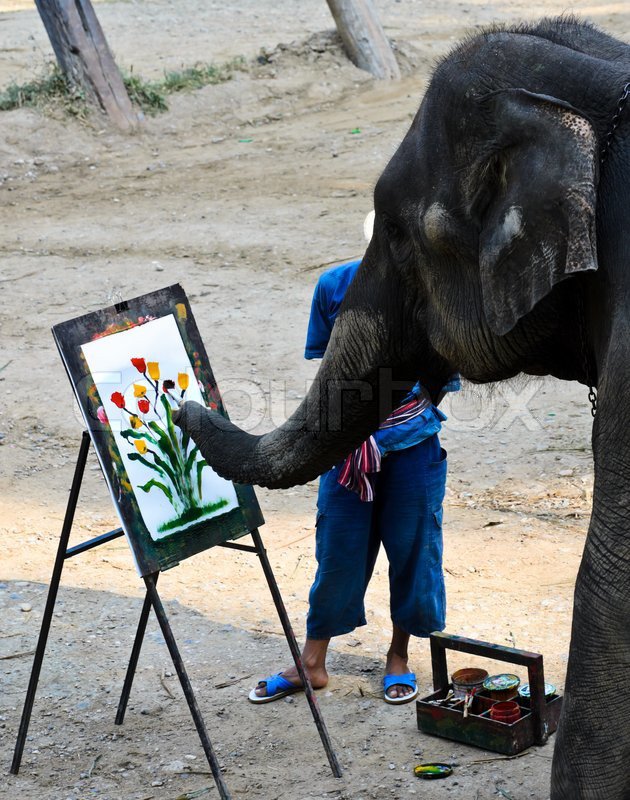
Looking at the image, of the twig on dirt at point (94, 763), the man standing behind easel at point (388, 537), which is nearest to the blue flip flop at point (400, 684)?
the man standing behind easel at point (388, 537)

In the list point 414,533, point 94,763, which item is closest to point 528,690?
point 414,533

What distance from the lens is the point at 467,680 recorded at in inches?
156

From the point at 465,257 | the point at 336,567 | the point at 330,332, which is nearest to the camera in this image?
the point at 465,257

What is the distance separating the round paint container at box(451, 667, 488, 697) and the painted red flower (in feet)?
4.68

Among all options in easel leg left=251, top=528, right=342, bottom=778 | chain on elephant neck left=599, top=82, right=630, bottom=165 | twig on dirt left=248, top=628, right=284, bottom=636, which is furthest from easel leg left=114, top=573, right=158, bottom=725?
chain on elephant neck left=599, top=82, right=630, bottom=165

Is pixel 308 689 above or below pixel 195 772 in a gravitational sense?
above

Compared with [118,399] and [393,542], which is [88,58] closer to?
[393,542]

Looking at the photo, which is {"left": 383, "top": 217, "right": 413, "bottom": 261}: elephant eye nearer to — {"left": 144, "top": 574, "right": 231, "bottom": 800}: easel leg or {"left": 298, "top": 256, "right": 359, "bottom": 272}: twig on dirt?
{"left": 144, "top": 574, "right": 231, "bottom": 800}: easel leg

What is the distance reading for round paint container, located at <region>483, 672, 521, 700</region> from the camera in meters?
3.93

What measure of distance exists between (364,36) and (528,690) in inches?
440

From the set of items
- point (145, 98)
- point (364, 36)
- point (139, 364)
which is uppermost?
point (145, 98)

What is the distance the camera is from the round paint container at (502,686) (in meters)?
3.93

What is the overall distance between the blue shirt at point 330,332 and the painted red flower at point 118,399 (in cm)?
64

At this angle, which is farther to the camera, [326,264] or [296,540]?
[326,264]
